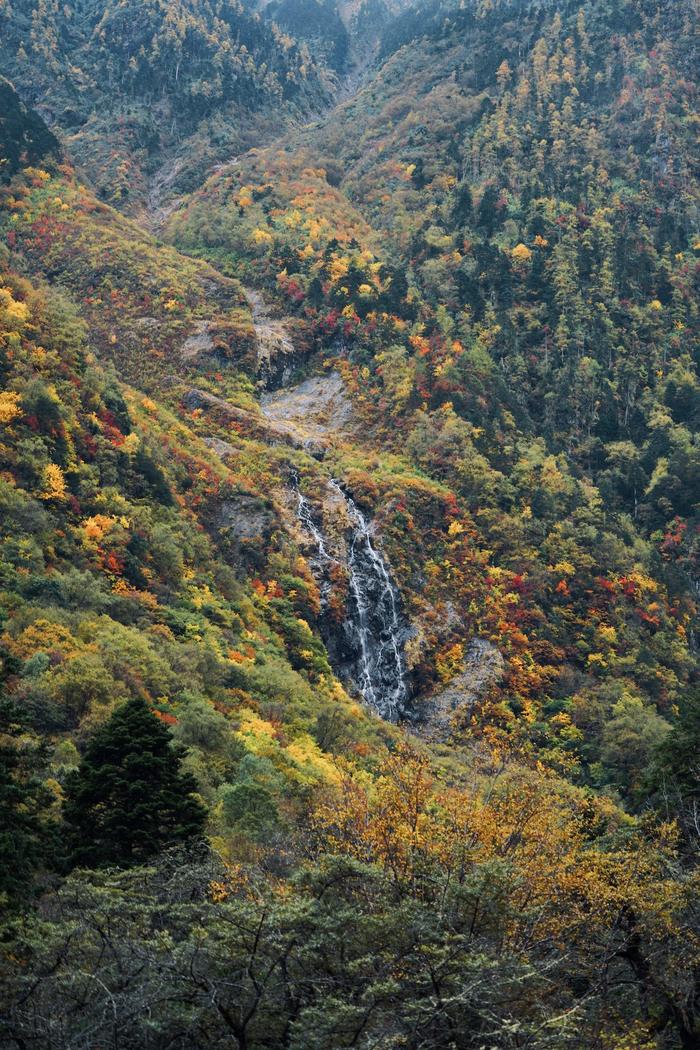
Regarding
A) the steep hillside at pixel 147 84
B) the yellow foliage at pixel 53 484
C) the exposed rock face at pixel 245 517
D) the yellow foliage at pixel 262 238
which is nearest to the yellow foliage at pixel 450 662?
the exposed rock face at pixel 245 517

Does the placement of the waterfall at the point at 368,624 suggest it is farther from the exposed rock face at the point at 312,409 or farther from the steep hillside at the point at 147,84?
the steep hillside at the point at 147,84

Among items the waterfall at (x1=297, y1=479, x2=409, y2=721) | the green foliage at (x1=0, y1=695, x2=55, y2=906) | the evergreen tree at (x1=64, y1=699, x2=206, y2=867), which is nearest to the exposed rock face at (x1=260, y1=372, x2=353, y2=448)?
the waterfall at (x1=297, y1=479, x2=409, y2=721)

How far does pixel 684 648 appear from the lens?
65500 mm

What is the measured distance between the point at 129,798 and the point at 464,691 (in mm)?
39302

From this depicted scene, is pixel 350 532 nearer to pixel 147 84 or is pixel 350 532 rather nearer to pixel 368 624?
pixel 368 624

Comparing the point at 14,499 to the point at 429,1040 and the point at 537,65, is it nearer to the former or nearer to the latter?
the point at 429,1040

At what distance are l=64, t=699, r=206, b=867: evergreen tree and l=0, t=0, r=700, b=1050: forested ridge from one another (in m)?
0.10

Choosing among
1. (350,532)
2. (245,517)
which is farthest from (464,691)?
(245,517)

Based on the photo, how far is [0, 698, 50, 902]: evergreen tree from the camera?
19547 millimetres

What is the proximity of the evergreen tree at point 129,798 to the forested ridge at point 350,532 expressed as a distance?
10 cm

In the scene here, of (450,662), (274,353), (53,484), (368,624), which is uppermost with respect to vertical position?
(274,353)

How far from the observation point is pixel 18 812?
21.2 m

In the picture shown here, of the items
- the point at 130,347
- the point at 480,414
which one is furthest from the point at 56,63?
the point at 480,414

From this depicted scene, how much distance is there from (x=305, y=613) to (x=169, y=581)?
437 inches
